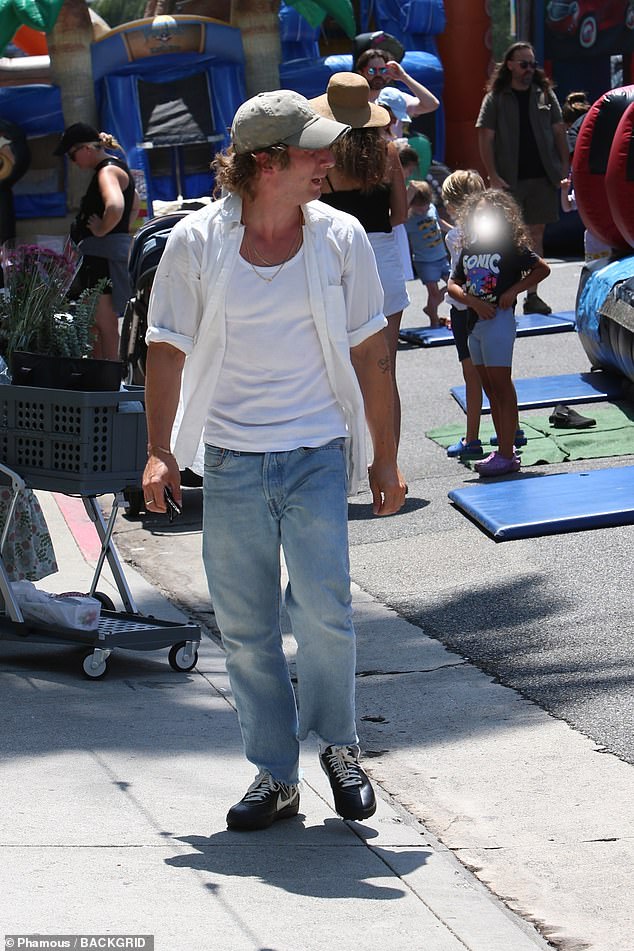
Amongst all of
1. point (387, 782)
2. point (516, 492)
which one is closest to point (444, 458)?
point (516, 492)

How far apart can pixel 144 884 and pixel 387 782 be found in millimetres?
1100

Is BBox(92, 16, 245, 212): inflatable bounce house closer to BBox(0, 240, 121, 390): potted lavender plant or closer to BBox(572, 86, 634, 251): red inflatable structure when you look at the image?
BBox(572, 86, 634, 251): red inflatable structure

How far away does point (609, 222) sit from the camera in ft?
33.2

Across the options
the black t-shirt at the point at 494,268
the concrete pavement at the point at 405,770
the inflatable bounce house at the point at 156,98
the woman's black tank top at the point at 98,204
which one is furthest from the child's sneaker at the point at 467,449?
the inflatable bounce house at the point at 156,98

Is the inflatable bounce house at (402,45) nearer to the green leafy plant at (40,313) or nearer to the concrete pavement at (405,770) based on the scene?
the concrete pavement at (405,770)

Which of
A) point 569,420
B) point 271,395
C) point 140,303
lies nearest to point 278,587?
point 271,395

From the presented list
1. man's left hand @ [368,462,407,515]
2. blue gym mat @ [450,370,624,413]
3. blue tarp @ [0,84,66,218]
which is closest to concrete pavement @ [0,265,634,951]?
man's left hand @ [368,462,407,515]

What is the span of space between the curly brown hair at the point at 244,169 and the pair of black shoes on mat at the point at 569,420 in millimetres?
5696

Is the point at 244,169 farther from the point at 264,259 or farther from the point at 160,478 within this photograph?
the point at 160,478

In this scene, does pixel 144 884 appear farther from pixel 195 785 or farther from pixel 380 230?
pixel 380 230

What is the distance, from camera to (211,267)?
3605 millimetres

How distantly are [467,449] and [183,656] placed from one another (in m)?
3.66

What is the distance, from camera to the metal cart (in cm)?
511

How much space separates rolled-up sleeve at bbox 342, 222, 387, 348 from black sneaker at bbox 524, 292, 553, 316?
9.32 meters
